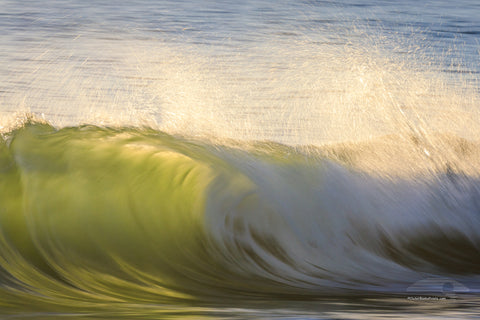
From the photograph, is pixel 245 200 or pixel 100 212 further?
pixel 245 200

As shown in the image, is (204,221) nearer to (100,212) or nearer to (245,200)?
(245,200)

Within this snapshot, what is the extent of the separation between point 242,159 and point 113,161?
2.61 feet

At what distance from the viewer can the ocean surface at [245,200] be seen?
131 inches

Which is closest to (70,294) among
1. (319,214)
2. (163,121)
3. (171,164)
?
(171,164)

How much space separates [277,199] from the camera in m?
4.32

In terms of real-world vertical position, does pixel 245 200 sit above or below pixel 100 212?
above

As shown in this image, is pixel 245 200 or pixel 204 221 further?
pixel 245 200

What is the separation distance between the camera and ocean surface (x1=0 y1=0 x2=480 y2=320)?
131 inches

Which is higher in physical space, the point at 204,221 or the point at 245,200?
the point at 245,200

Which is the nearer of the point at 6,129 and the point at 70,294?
the point at 70,294

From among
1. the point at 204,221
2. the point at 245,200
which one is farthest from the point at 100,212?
the point at 245,200

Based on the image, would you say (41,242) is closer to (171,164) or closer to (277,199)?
(171,164)

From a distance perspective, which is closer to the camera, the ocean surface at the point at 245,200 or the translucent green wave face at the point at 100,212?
the ocean surface at the point at 245,200

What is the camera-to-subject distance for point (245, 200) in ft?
13.7
